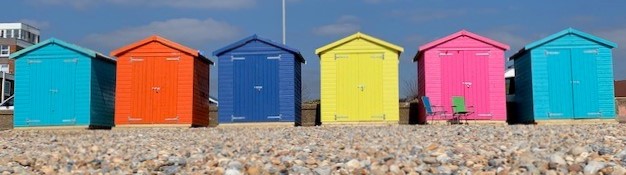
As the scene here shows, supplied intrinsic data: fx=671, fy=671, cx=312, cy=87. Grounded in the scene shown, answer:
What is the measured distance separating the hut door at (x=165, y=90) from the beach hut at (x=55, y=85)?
1.61 metres

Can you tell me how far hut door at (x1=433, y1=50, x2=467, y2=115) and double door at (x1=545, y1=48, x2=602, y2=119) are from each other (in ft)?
6.57

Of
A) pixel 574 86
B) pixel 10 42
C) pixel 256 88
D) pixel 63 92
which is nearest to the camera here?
pixel 574 86

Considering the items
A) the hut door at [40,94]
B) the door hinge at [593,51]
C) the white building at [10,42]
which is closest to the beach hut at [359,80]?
the door hinge at [593,51]

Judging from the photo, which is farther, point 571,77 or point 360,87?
point 360,87

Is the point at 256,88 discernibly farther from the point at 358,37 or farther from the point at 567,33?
the point at 567,33

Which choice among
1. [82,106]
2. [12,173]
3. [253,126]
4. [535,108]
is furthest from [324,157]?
[82,106]

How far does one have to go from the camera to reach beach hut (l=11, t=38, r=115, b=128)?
1577 centimetres

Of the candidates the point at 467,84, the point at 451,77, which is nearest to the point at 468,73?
the point at 467,84

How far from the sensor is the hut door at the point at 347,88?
1509 centimetres

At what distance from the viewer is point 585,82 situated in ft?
48.9

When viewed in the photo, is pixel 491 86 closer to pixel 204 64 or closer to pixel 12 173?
pixel 204 64

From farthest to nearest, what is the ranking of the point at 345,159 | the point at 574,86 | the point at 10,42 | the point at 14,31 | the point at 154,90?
1. the point at 14,31
2. the point at 10,42
3. the point at 154,90
4. the point at 574,86
5. the point at 345,159

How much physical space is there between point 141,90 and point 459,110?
23.9ft

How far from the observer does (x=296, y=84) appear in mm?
15945
